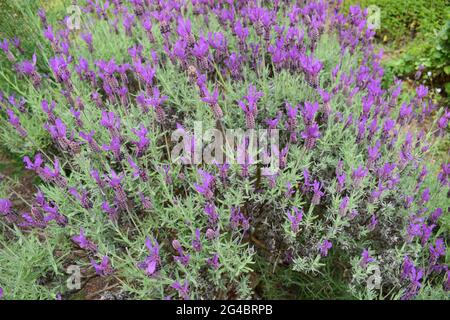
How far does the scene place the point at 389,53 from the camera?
4000mm

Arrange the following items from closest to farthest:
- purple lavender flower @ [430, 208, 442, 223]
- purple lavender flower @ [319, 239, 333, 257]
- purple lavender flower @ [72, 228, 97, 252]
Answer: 1. purple lavender flower @ [72, 228, 97, 252]
2. purple lavender flower @ [319, 239, 333, 257]
3. purple lavender flower @ [430, 208, 442, 223]

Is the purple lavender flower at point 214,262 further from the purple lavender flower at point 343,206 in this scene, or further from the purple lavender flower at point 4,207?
the purple lavender flower at point 4,207

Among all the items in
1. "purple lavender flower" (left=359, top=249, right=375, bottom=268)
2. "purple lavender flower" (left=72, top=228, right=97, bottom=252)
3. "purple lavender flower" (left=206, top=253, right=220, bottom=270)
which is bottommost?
"purple lavender flower" (left=359, top=249, right=375, bottom=268)

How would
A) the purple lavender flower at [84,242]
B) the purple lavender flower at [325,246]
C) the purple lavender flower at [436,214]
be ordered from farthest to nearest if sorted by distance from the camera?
1. the purple lavender flower at [436,214]
2. the purple lavender flower at [325,246]
3. the purple lavender flower at [84,242]

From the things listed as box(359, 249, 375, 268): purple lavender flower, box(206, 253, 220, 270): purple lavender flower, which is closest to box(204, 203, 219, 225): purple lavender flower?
box(206, 253, 220, 270): purple lavender flower

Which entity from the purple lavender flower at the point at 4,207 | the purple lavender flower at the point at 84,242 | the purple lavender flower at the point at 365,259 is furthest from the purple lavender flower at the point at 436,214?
the purple lavender flower at the point at 4,207

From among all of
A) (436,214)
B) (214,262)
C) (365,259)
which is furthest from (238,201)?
(436,214)

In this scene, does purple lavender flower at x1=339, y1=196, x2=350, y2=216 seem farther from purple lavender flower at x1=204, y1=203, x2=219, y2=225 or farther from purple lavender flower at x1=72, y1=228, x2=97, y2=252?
purple lavender flower at x1=72, y1=228, x2=97, y2=252
